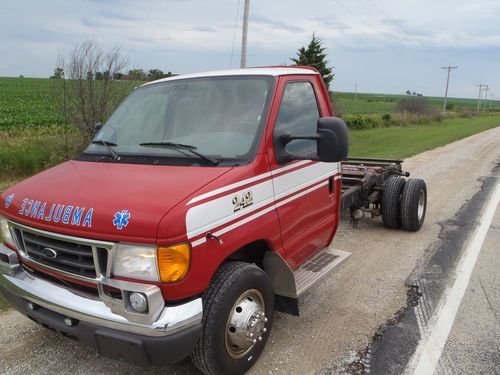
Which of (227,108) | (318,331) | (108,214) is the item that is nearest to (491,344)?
(318,331)

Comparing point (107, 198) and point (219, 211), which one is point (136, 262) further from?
point (219, 211)

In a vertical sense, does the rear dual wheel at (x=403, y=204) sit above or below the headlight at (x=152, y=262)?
below

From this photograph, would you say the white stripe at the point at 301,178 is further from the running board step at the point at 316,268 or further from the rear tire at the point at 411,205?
the rear tire at the point at 411,205

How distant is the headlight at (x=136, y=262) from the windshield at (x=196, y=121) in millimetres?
833

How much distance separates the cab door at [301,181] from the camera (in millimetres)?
3406

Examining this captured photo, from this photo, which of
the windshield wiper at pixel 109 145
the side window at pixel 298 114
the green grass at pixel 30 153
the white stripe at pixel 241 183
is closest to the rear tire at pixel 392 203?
the side window at pixel 298 114

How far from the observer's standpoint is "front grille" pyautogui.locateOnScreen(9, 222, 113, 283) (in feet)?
8.41

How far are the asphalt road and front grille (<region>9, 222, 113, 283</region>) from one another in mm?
928

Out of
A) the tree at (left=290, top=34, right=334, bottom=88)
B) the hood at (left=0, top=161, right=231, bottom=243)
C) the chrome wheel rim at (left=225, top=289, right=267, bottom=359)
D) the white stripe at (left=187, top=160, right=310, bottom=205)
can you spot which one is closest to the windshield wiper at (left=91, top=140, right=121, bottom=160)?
the hood at (left=0, top=161, right=231, bottom=243)

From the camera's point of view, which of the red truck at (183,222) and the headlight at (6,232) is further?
the headlight at (6,232)

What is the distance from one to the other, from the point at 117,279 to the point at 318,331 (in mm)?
2000

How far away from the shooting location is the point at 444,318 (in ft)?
13.3

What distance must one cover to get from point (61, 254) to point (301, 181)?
1.91m

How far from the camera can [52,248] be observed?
2770 millimetres
